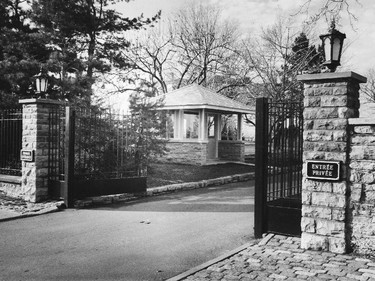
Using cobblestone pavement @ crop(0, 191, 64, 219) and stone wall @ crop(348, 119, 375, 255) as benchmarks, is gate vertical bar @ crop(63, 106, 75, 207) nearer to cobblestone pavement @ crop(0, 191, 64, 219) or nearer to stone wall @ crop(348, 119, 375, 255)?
cobblestone pavement @ crop(0, 191, 64, 219)

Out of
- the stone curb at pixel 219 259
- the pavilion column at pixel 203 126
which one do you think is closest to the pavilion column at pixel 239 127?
the pavilion column at pixel 203 126

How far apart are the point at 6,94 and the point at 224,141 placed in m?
11.5

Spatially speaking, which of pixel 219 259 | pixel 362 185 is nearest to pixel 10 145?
pixel 219 259

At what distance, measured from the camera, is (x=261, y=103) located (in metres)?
6.51

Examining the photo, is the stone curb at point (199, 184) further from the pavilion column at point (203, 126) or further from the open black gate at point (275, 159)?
the open black gate at point (275, 159)

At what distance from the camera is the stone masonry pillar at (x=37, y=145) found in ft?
31.1

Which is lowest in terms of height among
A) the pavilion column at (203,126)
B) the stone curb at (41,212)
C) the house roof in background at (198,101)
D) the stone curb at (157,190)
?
the stone curb at (41,212)

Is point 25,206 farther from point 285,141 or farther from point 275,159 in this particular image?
point 285,141

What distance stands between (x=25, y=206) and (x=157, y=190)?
3562 millimetres

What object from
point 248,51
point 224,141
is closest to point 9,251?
point 224,141

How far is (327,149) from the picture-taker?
5.72m

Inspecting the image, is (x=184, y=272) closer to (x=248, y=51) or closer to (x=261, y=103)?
(x=261, y=103)

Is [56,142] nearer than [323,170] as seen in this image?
No

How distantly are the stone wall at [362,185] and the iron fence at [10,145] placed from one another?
8855 mm
